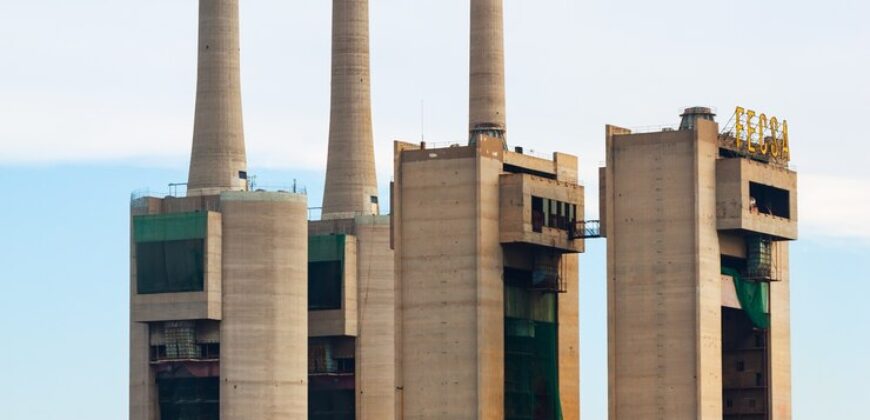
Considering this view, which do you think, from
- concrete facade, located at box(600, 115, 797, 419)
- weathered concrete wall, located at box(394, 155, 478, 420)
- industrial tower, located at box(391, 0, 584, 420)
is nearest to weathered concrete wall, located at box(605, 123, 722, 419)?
concrete facade, located at box(600, 115, 797, 419)

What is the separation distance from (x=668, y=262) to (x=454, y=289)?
1766 centimetres

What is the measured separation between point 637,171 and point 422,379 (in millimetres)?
23639

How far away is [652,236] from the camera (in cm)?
19138

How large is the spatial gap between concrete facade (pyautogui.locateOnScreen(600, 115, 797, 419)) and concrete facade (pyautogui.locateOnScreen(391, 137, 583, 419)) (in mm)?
9834

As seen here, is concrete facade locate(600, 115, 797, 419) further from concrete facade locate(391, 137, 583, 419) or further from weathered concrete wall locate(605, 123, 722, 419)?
concrete facade locate(391, 137, 583, 419)

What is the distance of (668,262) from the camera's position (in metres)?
191

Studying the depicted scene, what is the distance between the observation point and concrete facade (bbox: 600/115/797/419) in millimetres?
189375

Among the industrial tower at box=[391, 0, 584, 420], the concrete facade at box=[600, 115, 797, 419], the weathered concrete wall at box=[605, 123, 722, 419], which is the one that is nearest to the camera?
the weathered concrete wall at box=[605, 123, 722, 419]

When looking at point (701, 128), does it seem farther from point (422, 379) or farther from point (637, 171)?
point (422, 379)

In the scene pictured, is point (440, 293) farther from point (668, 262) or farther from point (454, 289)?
point (668, 262)

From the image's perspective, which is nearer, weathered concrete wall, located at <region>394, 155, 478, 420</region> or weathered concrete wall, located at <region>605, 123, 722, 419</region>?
weathered concrete wall, located at <region>605, 123, 722, 419</region>

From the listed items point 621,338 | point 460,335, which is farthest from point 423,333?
point 621,338

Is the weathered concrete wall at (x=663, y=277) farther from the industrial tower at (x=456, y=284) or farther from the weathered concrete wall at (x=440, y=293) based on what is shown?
the weathered concrete wall at (x=440, y=293)

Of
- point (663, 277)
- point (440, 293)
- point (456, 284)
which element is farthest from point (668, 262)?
point (440, 293)
